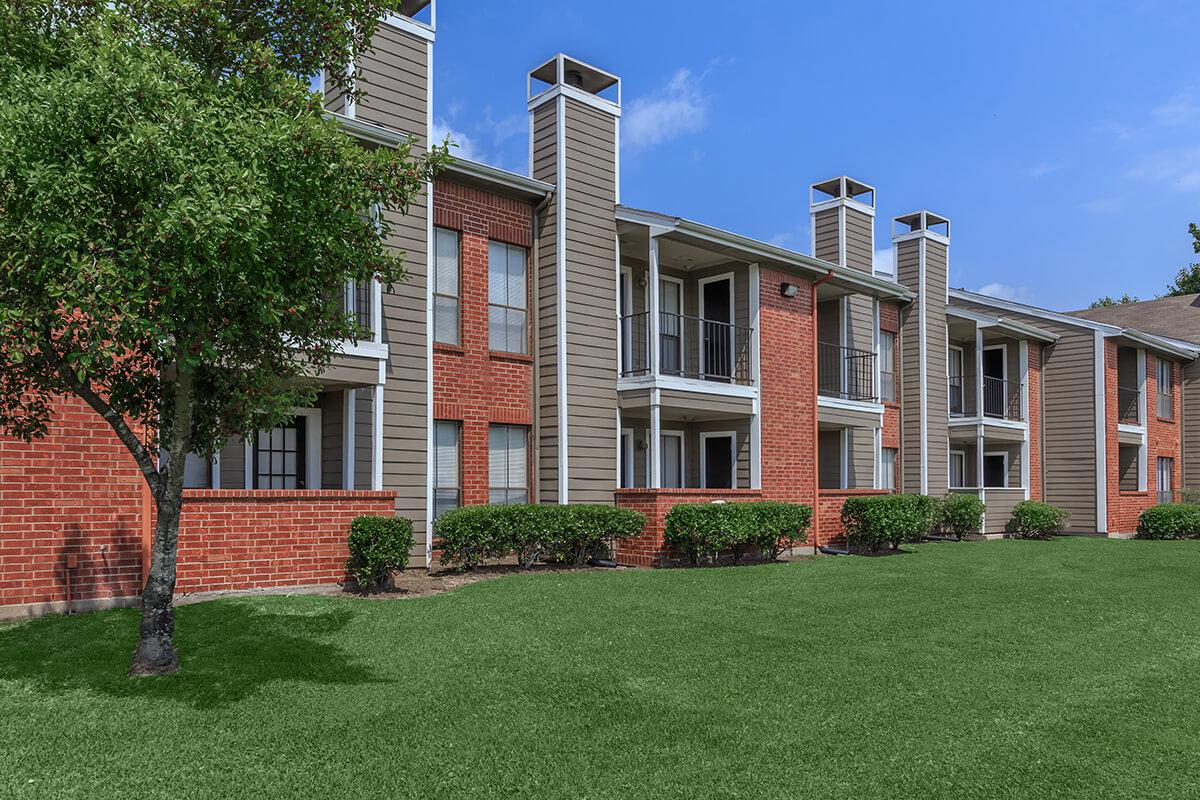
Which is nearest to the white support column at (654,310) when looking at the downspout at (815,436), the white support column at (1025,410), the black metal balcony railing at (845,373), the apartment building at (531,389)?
the apartment building at (531,389)

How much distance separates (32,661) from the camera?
712 centimetres

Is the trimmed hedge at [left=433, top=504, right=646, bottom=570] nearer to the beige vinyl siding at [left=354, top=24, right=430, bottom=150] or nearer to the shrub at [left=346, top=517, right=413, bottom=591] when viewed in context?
the shrub at [left=346, top=517, right=413, bottom=591]

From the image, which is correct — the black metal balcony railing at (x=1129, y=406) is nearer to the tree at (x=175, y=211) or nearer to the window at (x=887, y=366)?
the window at (x=887, y=366)

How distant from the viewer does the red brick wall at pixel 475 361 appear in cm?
1395

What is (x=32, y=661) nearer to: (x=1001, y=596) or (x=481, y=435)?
(x=481, y=435)

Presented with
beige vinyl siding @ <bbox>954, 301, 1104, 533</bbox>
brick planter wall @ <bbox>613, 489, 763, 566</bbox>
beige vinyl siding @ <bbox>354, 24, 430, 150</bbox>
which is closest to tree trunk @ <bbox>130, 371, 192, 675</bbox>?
beige vinyl siding @ <bbox>354, 24, 430, 150</bbox>

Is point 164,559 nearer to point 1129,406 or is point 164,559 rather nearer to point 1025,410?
point 1025,410

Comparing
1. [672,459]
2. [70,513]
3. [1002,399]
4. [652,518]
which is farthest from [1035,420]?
[70,513]

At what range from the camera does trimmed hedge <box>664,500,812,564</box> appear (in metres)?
14.2

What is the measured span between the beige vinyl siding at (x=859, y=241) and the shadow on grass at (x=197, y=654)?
54.5ft

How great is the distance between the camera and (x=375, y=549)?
10633mm

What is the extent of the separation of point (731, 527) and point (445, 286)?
580cm

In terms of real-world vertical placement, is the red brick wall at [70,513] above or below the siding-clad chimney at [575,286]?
below

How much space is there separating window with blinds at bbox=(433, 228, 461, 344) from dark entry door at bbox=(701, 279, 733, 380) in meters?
5.22
